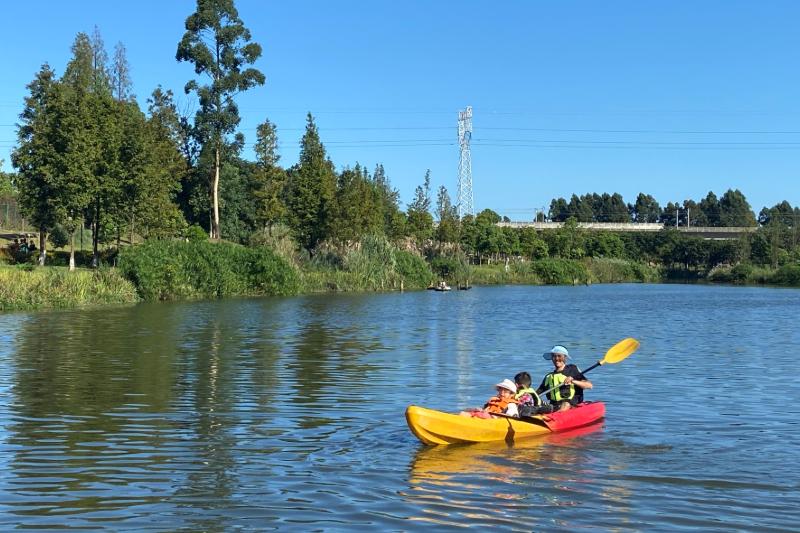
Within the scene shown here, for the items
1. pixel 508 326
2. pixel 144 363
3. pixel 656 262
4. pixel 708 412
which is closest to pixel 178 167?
pixel 508 326

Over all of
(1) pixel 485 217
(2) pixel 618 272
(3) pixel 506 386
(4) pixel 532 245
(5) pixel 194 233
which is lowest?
(3) pixel 506 386

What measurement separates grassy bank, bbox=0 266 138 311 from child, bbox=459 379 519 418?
29457mm

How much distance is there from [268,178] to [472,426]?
55.1 m

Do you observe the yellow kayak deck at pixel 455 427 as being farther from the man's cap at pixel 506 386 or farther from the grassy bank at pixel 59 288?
the grassy bank at pixel 59 288

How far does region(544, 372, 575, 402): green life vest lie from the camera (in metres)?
13.6

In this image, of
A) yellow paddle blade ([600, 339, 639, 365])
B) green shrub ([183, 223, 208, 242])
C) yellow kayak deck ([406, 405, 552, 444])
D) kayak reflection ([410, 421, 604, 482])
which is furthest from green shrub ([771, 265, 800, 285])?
yellow kayak deck ([406, 405, 552, 444])

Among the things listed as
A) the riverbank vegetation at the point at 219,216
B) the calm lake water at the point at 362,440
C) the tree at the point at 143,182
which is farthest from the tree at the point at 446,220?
the calm lake water at the point at 362,440

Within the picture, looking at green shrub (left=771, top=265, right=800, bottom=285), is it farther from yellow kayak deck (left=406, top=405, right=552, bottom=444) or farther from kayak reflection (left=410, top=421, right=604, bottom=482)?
yellow kayak deck (left=406, top=405, right=552, bottom=444)

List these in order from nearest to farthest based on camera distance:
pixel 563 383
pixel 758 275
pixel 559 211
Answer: pixel 563 383, pixel 758 275, pixel 559 211

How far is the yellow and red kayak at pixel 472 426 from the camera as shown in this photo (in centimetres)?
1152

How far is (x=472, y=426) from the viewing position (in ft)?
38.5

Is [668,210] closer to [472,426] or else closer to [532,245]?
[532,245]

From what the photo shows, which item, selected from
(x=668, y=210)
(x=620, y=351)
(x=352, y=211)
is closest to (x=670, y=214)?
(x=668, y=210)

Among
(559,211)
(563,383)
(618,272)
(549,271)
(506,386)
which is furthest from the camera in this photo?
(559,211)
